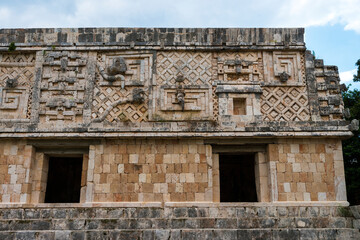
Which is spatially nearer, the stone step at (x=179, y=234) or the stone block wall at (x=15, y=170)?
the stone step at (x=179, y=234)

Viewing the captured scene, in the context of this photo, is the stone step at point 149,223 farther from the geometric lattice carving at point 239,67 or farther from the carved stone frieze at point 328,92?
the geometric lattice carving at point 239,67

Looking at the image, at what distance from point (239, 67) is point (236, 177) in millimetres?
5305

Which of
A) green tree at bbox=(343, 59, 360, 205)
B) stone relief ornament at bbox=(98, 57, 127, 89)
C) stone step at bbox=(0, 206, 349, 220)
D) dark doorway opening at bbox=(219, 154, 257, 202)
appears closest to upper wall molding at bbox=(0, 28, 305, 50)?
stone relief ornament at bbox=(98, 57, 127, 89)

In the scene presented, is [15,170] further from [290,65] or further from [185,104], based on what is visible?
[290,65]

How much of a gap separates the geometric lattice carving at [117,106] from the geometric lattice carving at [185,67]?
73cm

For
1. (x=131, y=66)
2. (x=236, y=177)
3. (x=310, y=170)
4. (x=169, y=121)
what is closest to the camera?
(x=310, y=170)

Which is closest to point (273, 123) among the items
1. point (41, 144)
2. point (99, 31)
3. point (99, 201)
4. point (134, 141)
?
point (134, 141)

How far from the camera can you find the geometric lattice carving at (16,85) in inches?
361

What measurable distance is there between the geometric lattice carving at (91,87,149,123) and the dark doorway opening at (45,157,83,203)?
4151 mm

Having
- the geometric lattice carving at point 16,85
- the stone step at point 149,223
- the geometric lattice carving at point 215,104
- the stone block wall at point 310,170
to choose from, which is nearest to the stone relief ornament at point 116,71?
the geometric lattice carving at point 16,85

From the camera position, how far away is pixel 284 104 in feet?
30.0

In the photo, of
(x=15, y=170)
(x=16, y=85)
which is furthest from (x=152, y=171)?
(x=16, y=85)

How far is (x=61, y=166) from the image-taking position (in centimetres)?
1263

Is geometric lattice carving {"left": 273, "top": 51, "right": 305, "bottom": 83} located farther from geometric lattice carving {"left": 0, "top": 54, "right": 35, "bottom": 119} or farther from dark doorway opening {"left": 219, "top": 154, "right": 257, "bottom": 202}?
geometric lattice carving {"left": 0, "top": 54, "right": 35, "bottom": 119}
